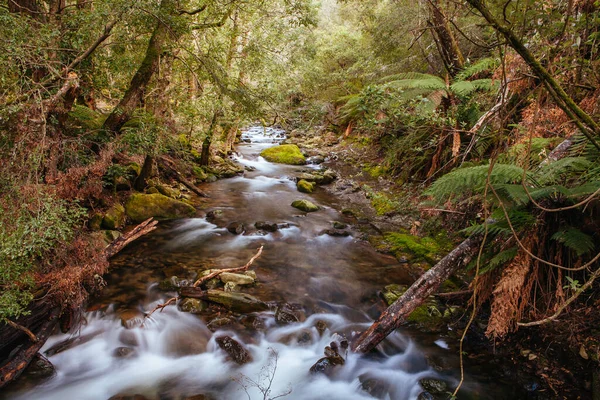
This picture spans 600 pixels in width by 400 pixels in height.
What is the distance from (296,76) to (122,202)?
A: 728 cm

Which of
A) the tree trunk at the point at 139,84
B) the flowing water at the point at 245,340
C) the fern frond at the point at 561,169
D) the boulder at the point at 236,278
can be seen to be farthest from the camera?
the tree trunk at the point at 139,84

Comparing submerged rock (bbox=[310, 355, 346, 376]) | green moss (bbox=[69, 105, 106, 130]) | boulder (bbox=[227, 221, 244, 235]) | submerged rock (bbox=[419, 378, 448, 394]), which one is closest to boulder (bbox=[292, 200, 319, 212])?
boulder (bbox=[227, 221, 244, 235])

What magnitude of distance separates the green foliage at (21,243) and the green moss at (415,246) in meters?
5.32

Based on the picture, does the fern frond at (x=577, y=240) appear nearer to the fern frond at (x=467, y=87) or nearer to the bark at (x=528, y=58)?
the bark at (x=528, y=58)

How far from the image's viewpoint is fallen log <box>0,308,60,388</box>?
3.30m

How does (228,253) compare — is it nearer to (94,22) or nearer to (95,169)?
(95,169)

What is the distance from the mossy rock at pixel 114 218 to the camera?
626cm

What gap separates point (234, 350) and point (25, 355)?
2.19m

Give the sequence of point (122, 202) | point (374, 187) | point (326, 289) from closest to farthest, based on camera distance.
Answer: point (326, 289) → point (122, 202) → point (374, 187)

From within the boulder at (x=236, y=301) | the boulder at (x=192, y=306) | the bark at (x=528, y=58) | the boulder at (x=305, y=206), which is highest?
the bark at (x=528, y=58)

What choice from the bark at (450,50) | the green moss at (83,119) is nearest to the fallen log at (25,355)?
the green moss at (83,119)

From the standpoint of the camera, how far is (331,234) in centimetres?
727

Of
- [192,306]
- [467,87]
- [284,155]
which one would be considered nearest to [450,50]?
[467,87]

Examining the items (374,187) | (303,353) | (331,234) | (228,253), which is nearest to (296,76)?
(374,187)
